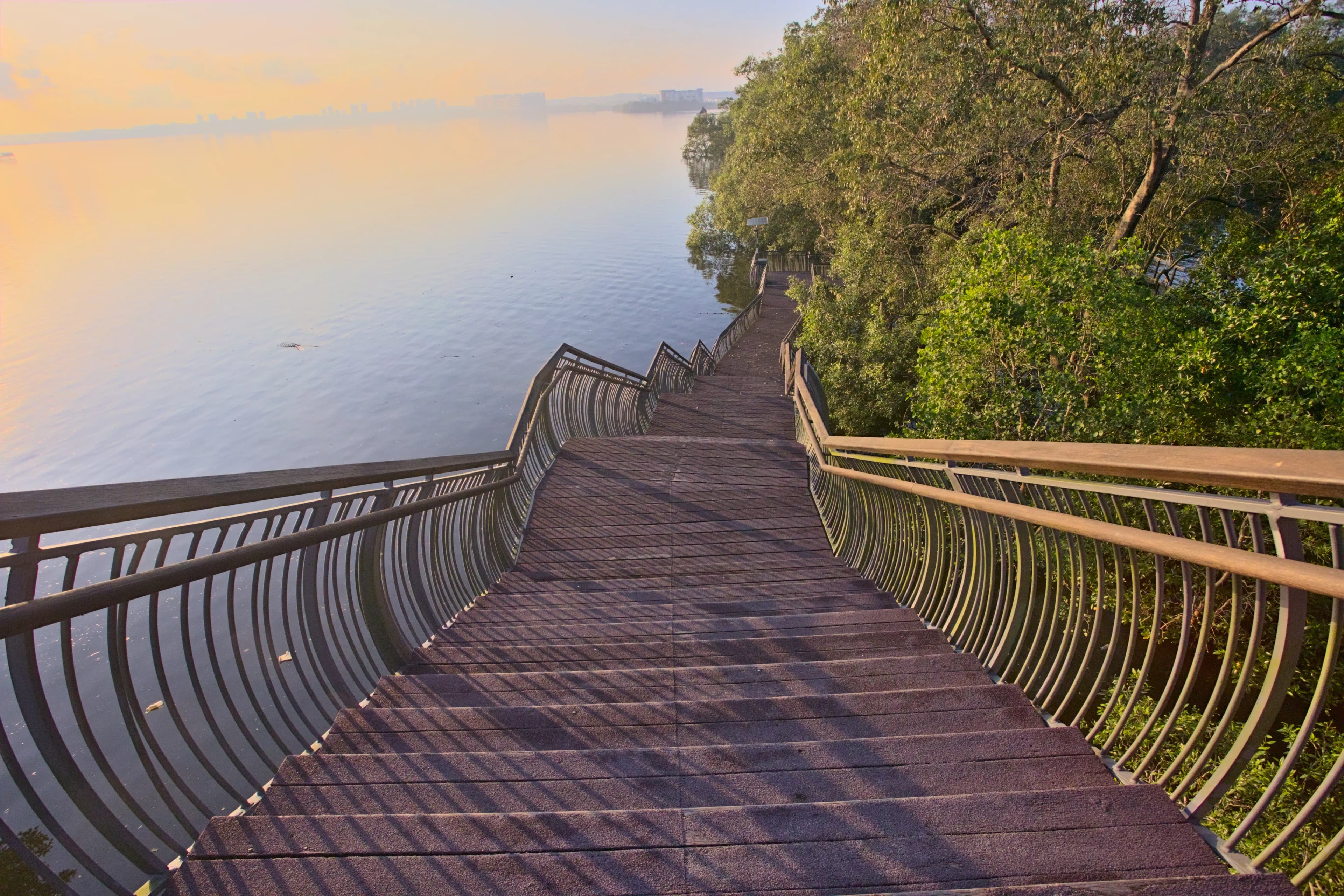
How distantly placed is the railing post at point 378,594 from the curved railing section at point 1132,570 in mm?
2334

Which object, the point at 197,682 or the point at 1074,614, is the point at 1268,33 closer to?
the point at 1074,614

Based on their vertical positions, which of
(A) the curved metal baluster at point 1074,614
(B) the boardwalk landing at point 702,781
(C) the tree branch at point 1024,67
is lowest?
(B) the boardwalk landing at point 702,781

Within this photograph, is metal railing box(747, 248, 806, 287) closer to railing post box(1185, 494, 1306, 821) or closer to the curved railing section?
the curved railing section

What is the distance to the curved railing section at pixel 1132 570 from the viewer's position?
47.8 inches

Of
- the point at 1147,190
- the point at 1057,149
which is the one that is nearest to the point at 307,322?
the point at 1057,149

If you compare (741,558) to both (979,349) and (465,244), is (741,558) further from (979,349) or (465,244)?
(465,244)

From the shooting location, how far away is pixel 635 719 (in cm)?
229

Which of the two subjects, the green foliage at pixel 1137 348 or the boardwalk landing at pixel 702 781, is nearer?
the boardwalk landing at pixel 702 781

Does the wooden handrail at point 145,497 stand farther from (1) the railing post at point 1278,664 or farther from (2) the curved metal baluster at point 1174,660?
(2) the curved metal baluster at point 1174,660

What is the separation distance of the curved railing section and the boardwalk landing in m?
0.19

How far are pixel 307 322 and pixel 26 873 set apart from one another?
3279 cm

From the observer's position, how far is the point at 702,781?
191 cm

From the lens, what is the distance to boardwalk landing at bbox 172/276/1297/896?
1.50 m

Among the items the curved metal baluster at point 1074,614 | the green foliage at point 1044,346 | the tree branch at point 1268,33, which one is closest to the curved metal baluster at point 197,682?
the curved metal baluster at point 1074,614
